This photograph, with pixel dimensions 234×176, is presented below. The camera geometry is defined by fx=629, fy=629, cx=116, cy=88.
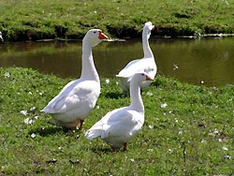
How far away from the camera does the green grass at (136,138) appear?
8.76 metres

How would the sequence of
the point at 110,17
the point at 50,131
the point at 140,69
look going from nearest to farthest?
the point at 50,131 < the point at 140,69 < the point at 110,17

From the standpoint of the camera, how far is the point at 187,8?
93.5 ft

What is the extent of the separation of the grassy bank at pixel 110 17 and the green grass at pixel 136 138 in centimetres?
1094

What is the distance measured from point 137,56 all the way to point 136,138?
39.1 feet

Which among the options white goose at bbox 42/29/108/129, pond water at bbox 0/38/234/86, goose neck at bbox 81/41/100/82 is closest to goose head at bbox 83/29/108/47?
goose neck at bbox 81/41/100/82

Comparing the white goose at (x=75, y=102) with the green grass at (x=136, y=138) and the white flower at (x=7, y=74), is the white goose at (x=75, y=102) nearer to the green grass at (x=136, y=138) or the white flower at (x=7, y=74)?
the green grass at (x=136, y=138)

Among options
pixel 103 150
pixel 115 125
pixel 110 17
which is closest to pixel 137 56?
pixel 110 17

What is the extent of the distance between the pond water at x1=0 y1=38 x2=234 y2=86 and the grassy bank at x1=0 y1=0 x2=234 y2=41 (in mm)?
828

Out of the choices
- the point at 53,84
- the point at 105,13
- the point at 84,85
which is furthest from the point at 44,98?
the point at 105,13

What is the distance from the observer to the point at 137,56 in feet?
72.6

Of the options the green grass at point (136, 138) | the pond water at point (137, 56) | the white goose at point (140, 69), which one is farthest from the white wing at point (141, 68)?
the pond water at point (137, 56)

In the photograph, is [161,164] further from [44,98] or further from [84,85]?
[44,98]

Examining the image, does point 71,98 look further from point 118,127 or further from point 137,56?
point 137,56

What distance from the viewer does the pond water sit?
19.2 m
